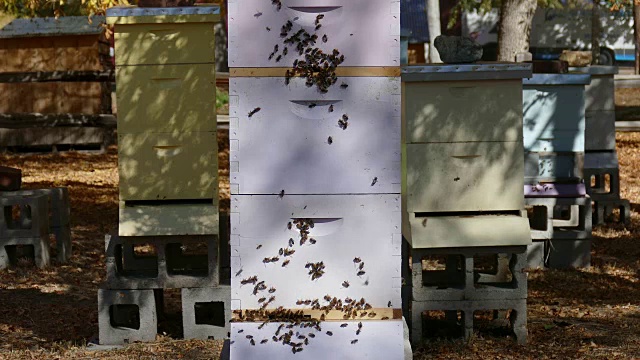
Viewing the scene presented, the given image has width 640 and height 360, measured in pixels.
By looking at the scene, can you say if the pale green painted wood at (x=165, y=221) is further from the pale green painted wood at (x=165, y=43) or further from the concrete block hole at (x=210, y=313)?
the pale green painted wood at (x=165, y=43)

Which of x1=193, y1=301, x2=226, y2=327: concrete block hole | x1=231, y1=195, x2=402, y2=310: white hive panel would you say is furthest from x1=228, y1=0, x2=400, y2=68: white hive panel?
x1=193, y1=301, x2=226, y2=327: concrete block hole

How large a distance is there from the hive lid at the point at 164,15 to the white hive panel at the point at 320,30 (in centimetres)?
127

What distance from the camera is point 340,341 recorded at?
4184mm

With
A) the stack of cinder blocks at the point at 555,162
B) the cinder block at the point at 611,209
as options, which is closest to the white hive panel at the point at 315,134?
the stack of cinder blocks at the point at 555,162

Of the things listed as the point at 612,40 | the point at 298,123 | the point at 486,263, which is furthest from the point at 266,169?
the point at 612,40

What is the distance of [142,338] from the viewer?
5551 millimetres

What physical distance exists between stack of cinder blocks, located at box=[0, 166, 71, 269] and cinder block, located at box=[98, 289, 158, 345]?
2.39 metres

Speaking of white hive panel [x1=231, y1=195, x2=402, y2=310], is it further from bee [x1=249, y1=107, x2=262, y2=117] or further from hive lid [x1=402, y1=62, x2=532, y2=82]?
hive lid [x1=402, y1=62, x2=532, y2=82]

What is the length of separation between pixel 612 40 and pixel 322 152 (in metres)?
23.8

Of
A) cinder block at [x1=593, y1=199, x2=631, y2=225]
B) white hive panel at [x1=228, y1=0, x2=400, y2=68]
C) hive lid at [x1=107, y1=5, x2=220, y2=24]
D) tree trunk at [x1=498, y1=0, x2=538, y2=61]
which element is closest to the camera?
white hive panel at [x1=228, y1=0, x2=400, y2=68]

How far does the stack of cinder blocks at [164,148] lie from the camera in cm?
541

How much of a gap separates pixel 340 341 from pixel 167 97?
1.91 meters

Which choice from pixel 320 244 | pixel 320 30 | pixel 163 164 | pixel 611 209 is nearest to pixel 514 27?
pixel 611 209

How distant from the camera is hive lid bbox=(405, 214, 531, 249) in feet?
17.5
